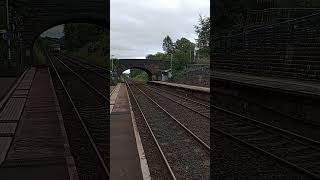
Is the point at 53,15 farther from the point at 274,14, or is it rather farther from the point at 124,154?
the point at 124,154

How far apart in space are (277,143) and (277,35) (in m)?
16.8

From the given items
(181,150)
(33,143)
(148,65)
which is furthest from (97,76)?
(148,65)

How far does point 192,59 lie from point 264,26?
204 feet

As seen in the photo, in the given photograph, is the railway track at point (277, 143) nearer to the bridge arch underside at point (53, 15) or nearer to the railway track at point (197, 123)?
the railway track at point (197, 123)

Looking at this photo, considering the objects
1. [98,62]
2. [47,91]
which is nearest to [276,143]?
[47,91]

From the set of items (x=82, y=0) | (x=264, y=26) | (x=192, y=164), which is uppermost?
(x=82, y=0)

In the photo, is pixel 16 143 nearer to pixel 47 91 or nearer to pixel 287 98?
pixel 287 98

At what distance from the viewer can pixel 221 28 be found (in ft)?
115

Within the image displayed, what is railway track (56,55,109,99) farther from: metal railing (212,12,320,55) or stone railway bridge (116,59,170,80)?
stone railway bridge (116,59,170,80)

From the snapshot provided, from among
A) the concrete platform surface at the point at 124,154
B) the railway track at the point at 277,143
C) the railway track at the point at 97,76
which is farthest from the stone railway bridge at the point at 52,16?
the railway track at the point at 277,143

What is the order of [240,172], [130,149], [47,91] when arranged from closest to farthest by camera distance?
[240,172] < [130,149] < [47,91]

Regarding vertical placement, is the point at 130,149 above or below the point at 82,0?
below

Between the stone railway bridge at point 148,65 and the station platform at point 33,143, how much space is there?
254ft

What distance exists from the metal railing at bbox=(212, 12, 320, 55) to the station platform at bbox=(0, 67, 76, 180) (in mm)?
12542
